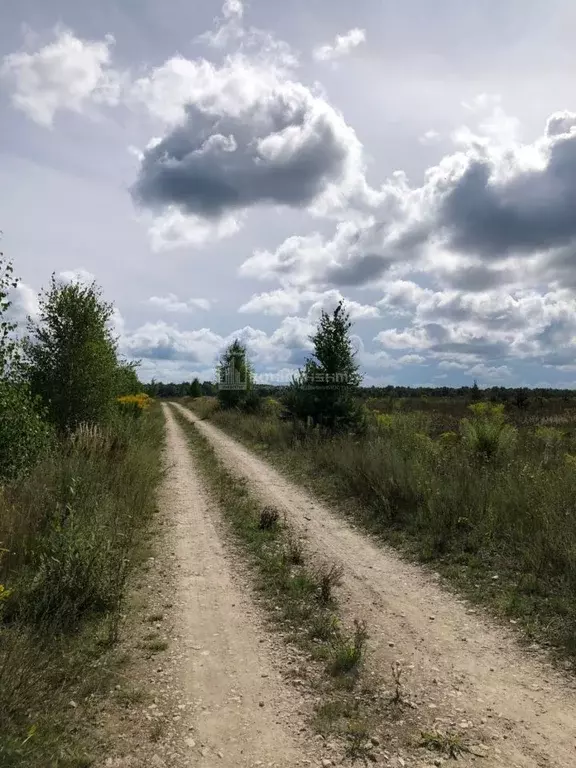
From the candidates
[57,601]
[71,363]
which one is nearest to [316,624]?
[57,601]

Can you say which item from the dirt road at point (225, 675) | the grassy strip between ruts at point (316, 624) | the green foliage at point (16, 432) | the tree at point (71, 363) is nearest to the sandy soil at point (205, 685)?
the dirt road at point (225, 675)

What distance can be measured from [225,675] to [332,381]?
14.9m

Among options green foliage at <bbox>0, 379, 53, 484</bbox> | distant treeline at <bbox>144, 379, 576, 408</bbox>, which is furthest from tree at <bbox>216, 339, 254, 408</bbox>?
green foliage at <bbox>0, 379, 53, 484</bbox>

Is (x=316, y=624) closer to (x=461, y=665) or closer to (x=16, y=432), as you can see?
(x=461, y=665)

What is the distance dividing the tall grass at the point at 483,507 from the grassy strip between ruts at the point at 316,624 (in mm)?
1839

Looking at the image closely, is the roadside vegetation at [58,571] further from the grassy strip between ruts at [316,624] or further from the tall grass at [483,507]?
the tall grass at [483,507]

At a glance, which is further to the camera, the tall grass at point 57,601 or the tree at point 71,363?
the tree at point 71,363

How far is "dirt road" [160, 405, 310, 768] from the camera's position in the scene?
357 cm

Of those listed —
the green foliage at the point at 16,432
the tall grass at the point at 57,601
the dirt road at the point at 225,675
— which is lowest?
the dirt road at the point at 225,675

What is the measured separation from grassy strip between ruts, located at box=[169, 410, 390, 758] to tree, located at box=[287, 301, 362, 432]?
8827 mm

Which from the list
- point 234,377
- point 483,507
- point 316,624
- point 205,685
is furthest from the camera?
point 234,377

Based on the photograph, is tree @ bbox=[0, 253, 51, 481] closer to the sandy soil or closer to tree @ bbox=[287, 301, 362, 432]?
the sandy soil

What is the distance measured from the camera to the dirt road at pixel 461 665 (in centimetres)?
369

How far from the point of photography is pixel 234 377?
39.7 m
